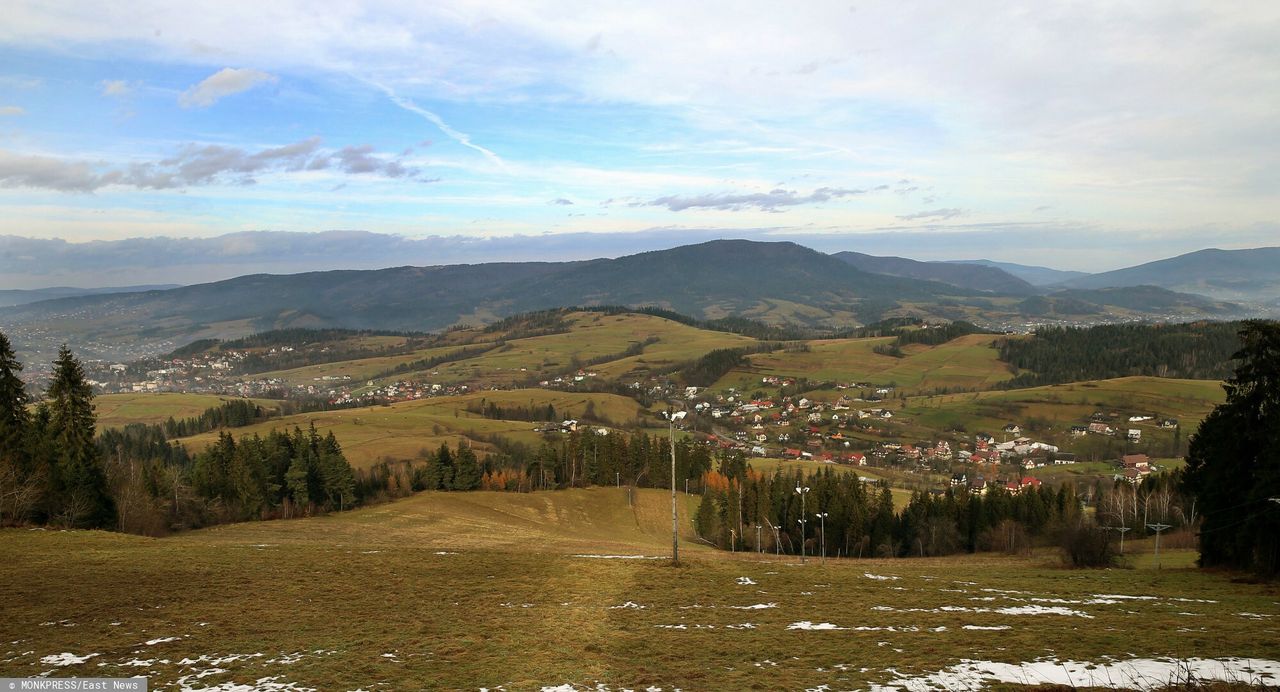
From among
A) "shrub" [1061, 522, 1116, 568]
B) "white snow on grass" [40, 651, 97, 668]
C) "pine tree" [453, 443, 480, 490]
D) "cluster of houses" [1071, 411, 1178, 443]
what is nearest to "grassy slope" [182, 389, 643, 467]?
"pine tree" [453, 443, 480, 490]

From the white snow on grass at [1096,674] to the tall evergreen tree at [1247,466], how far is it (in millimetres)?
18445

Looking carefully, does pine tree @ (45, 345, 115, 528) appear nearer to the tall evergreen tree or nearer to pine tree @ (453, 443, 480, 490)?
pine tree @ (453, 443, 480, 490)

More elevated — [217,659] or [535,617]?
[217,659]

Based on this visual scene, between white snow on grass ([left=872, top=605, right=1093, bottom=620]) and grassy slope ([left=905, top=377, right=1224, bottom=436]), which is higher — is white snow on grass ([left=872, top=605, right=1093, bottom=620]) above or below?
above

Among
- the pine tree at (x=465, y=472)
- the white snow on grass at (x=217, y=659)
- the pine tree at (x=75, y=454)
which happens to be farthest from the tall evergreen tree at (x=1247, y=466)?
the pine tree at (x=465, y=472)

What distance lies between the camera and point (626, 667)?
14.6 meters

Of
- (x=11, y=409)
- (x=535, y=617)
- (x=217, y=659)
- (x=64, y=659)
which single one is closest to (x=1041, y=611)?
(x=535, y=617)

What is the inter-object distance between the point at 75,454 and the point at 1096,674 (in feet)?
156

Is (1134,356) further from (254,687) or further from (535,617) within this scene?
(254,687)

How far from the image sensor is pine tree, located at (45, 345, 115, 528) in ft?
121

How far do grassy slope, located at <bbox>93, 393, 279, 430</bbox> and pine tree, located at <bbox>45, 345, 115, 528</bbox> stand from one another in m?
118

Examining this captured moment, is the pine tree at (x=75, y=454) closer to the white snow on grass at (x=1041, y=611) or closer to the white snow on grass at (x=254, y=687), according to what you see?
the white snow on grass at (x=254, y=687)

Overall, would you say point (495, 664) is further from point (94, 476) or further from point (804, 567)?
point (94, 476)

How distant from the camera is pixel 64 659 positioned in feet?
46.3
